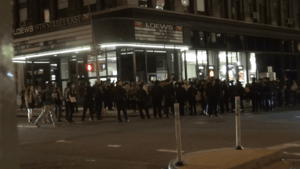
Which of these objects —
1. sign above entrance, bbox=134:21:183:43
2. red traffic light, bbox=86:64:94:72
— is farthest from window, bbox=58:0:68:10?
red traffic light, bbox=86:64:94:72

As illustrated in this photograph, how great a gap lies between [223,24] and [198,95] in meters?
15.5

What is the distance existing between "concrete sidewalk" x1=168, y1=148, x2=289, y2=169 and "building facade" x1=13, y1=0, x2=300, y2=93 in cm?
1580

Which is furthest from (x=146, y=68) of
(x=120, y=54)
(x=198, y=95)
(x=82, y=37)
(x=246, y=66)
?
(x=246, y=66)

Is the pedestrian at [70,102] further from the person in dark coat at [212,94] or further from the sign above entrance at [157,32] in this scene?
the sign above entrance at [157,32]

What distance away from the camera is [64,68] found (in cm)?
3184

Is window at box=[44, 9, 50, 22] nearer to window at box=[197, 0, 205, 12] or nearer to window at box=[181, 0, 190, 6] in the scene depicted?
window at box=[181, 0, 190, 6]

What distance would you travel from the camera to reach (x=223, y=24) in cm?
3434

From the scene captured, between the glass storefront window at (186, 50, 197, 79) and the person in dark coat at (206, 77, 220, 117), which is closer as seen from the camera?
the person in dark coat at (206, 77, 220, 117)

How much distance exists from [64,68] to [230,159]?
26622mm

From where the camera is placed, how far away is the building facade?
26.3 metres

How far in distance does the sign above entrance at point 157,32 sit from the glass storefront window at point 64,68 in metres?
8.55

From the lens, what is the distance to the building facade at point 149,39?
86.4 feet

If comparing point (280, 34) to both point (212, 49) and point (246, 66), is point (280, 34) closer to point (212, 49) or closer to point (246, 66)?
point (246, 66)

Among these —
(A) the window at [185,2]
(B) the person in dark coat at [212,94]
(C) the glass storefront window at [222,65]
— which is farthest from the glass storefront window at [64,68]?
(B) the person in dark coat at [212,94]
